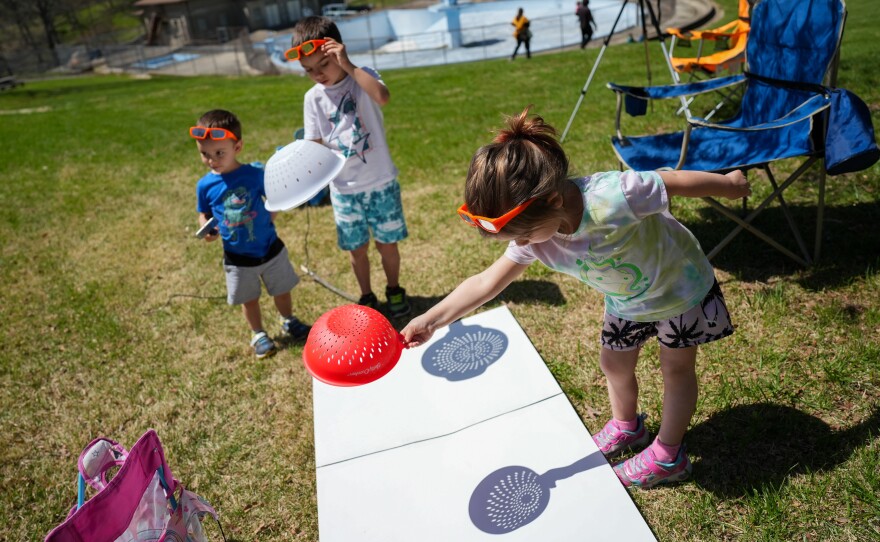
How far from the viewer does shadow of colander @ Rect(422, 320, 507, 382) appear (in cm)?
317

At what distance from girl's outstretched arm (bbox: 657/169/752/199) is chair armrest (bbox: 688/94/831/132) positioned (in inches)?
51.1

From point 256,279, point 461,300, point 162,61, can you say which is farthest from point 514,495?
point 162,61

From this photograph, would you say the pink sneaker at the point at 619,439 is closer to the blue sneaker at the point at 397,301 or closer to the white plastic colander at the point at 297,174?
the blue sneaker at the point at 397,301

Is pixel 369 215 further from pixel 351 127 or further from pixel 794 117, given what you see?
pixel 794 117

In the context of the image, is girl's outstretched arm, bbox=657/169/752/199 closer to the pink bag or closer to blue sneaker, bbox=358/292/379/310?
the pink bag

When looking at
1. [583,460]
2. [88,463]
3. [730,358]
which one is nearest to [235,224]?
[88,463]

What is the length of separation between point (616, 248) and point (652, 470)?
39.3 inches

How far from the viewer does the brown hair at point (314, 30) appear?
308 cm

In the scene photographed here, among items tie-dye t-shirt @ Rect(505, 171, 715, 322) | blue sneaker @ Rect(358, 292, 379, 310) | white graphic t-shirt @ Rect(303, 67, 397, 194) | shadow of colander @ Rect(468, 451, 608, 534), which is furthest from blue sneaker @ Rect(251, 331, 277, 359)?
tie-dye t-shirt @ Rect(505, 171, 715, 322)

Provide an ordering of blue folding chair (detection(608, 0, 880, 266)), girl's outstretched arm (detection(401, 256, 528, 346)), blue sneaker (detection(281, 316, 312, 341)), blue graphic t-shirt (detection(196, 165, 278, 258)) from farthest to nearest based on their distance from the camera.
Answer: blue sneaker (detection(281, 316, 312, 341)) < blue graphic t-shirt (detection(196, 165, 278, 258)) < blue folding chair (detection(608, 0, 880, 266)) < girl's outstretched arm (detection(401, 256, 528, 346))

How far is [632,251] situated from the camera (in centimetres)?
183

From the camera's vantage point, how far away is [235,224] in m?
3.22

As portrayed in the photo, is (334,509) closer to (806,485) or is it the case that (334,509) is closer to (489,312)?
(489,312)

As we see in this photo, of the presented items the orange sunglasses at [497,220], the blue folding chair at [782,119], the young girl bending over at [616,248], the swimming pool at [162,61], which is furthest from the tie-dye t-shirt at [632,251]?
the swimming pool at [162,61]
